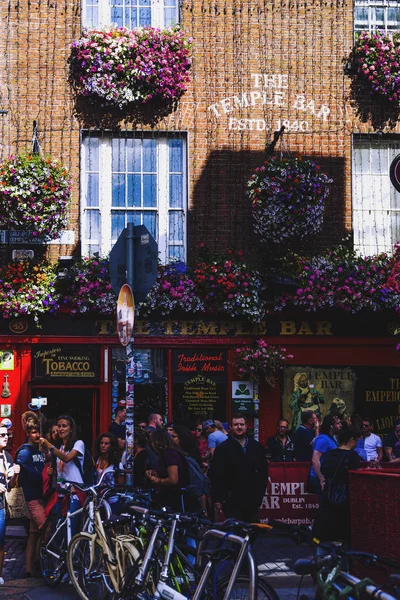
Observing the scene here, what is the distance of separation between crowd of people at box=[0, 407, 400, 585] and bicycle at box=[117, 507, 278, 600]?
143 centimetres

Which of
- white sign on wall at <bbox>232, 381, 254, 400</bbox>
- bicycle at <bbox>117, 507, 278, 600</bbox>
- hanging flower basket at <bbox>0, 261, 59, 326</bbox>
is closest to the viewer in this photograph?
bicycle at <bbox>117, 507, 278, 600</bbox>

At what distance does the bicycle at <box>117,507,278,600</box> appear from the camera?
7273 millimetres

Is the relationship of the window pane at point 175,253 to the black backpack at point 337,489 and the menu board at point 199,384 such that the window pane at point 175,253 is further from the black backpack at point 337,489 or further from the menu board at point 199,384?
the black backpack at point 337,489

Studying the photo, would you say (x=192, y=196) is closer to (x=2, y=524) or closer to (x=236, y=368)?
(x=236, y=368)

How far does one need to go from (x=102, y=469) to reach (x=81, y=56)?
8.33 metres

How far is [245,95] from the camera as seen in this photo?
18766 millimetres

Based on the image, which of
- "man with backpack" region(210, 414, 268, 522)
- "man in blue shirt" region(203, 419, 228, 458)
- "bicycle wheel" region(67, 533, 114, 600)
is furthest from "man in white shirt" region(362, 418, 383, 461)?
"bicycle wheel" region(67, 533, 114, 600)

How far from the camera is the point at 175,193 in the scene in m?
18.6

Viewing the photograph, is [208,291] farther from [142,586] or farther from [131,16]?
[142,586]

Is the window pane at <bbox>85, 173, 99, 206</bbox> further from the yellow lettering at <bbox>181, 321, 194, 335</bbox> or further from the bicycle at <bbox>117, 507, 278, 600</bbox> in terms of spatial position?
the bicycle at <bbox>117, 507, 278, 600</bbox>

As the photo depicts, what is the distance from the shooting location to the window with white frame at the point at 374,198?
745 inches

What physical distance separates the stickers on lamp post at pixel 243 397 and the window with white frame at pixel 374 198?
3.31 metres

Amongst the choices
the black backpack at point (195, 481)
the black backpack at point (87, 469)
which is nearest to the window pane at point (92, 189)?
the black backpack at point (87, 469)

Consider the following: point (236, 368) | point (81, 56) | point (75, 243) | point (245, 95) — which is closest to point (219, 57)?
point (245, 95)
